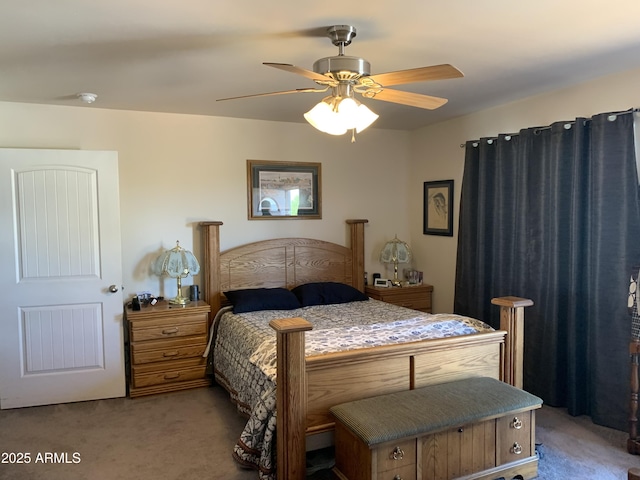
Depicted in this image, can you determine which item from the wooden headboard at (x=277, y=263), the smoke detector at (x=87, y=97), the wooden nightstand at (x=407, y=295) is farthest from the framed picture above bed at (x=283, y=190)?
the smoke detector at (x=87, y=97)

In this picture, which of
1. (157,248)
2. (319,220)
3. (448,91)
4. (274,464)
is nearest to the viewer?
(274,464)

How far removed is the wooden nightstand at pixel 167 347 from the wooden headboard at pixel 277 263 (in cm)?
37

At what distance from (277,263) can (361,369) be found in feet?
7.19

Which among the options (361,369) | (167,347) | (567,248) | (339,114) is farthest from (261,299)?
(567,248)

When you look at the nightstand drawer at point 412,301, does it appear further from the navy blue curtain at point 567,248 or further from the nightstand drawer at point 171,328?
the nightstand drawer at point 171,328

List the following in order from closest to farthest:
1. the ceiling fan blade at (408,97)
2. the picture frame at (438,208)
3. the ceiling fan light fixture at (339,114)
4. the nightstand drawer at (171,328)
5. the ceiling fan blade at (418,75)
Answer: the ceiling fan blade at (418,75) → the ceiling fan light fixture at (339,114) → the ceiling fan blade at (408,97) → the nightstand drawer at (171,328) → the picture frame at (438,208)

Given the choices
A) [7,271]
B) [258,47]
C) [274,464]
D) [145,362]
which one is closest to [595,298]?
[274,464]

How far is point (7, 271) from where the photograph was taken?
11.7 ft

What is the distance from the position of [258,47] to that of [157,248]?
90.3 inches

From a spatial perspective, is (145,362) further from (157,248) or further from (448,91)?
(448,91)

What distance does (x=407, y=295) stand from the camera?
4809 mm

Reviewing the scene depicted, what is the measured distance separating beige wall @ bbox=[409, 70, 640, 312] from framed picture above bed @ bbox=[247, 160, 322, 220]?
3.77 feet

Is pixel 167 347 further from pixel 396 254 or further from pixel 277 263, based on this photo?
pixel 396 254

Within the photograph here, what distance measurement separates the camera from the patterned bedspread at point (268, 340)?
2537 millimetres
